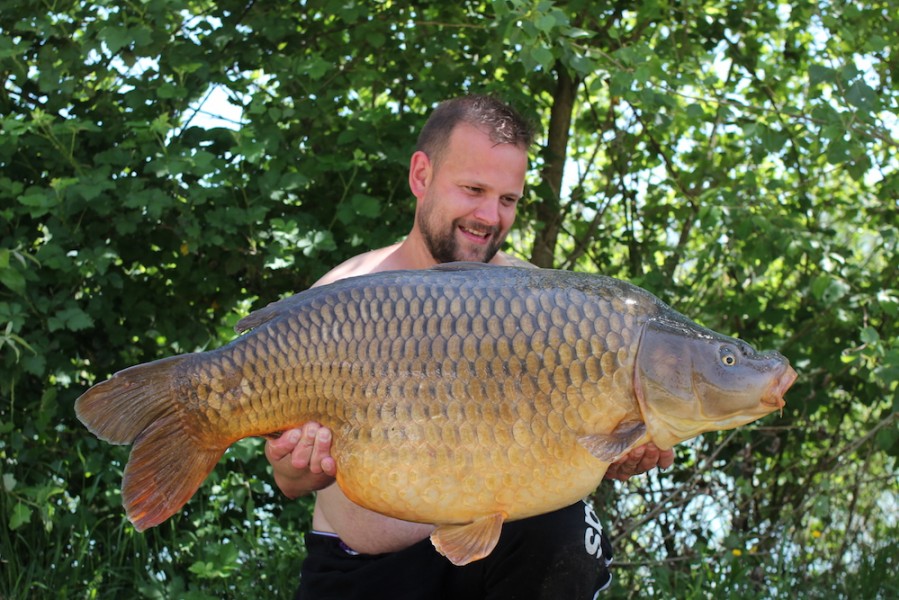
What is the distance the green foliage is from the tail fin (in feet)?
3.49

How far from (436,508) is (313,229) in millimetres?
1581

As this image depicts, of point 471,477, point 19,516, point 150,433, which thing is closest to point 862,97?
point 471,477

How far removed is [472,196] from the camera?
2.35m

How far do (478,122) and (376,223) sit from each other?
2.93ft

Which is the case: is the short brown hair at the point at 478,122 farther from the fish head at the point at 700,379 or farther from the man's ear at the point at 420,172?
the fish head at the point at 700,379

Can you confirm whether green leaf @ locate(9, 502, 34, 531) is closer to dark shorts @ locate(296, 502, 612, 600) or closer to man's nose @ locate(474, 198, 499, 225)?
dark shorts @ locate(296, 502, 612, 600)

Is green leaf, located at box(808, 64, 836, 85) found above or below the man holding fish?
above

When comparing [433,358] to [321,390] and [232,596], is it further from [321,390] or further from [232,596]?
[232,596]

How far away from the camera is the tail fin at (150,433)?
1.66 m

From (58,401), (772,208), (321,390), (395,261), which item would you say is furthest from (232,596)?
(772,208)

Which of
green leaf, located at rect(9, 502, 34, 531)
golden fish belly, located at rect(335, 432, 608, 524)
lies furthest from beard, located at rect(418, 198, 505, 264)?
green leaf, located at rect(9, 502, 34, 531)

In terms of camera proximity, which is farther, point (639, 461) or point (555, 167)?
point (555, 167)

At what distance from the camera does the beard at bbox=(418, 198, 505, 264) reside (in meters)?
2.37

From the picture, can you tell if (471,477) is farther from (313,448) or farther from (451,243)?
(451,243)
